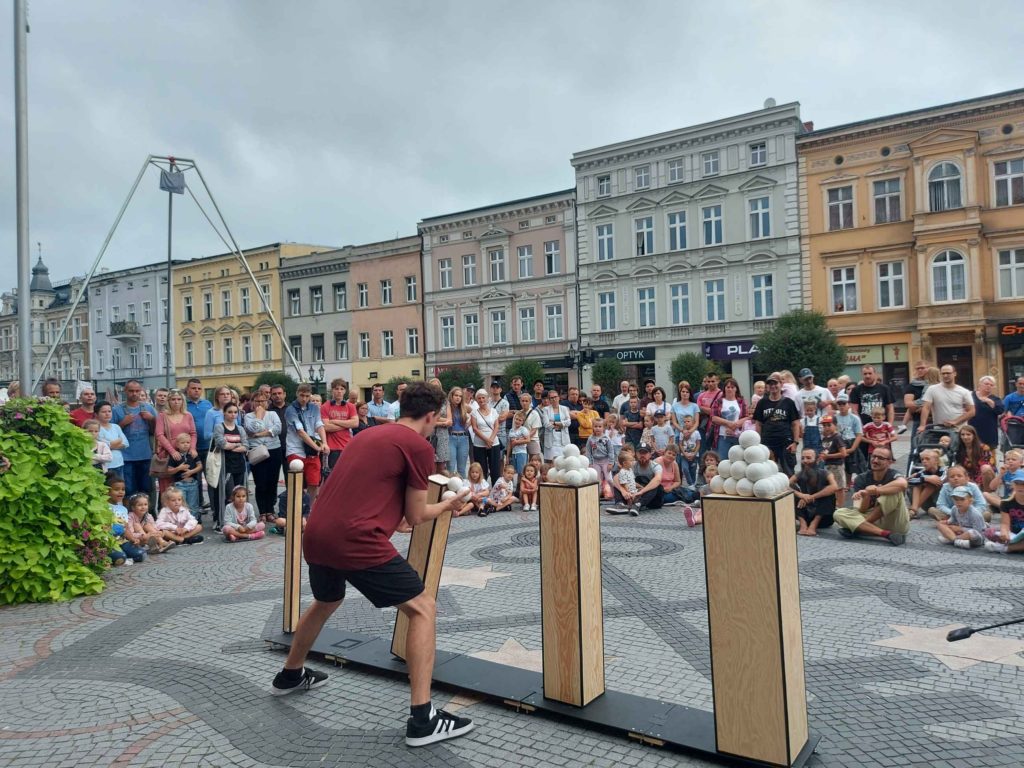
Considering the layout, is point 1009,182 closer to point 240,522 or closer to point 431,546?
point 240,522

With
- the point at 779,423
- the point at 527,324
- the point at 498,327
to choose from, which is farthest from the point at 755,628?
the point at 498,327

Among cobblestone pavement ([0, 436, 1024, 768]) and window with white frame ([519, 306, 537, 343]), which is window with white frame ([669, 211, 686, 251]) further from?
cobblestone pavement ([0, 436, 1024, 768])

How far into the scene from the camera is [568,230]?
43188 mm

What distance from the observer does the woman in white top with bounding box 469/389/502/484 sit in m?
13.4

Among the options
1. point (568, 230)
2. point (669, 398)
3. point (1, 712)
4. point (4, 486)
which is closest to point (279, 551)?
point (4, 486)

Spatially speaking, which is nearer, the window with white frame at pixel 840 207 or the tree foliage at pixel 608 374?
the window with white frame at pixel 840 207

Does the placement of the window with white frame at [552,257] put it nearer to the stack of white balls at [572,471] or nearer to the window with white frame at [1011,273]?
the window with white frame at [1011,273]

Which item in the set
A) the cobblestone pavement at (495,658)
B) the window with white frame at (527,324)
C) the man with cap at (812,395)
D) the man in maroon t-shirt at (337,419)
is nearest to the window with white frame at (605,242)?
the window with white frame at (527,324)

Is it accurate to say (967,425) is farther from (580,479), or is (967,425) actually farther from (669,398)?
(669,398)

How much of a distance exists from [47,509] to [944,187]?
3482 cm

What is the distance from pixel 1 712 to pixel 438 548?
109 inches

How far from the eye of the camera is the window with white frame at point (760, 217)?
37.3 m

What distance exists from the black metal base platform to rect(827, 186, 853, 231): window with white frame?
34761 millimetres

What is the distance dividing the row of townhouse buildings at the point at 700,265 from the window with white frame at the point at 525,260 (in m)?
0.09
